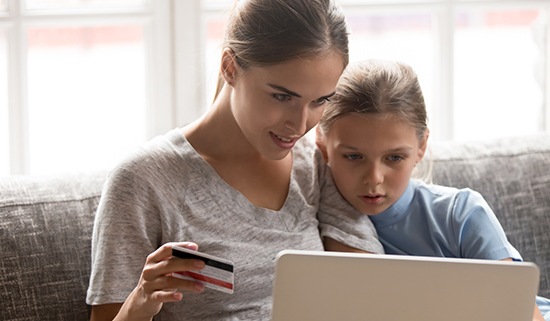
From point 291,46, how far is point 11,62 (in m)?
1.45

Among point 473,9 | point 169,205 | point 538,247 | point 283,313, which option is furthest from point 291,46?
point 473,9

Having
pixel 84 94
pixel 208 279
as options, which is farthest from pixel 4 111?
pixel 208 279

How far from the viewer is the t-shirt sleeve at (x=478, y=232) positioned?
115cm

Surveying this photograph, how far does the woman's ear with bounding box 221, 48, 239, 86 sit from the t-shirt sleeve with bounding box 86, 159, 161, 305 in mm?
274

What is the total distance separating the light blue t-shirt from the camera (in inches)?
46.1

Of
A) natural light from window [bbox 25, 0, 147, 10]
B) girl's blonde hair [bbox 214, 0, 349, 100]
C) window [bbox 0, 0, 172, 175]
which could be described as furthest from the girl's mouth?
natural light from window [bbox 25, 0, 147, 10]

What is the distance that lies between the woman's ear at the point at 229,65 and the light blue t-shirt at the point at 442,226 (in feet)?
1.67

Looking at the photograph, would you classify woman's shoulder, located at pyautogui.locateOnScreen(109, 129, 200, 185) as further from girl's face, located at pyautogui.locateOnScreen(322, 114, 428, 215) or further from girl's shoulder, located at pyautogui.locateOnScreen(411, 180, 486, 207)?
girl's shoulder, located at pyautogui.locateOnScreen(411, 180, 486, 207)

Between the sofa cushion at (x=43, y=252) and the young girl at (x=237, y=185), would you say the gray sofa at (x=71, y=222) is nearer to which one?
the sofa cushion at (x=43, y=252)

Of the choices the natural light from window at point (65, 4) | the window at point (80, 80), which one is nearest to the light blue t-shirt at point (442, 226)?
the window at point (80, 80)

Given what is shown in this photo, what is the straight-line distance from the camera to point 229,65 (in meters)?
1.08

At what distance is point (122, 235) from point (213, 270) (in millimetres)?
286

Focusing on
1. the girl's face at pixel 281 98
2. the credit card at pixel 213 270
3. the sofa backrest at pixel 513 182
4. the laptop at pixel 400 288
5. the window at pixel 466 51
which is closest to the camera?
the laptop at pixel 400 288

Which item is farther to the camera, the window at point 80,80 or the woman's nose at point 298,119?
the window at point 80,80
